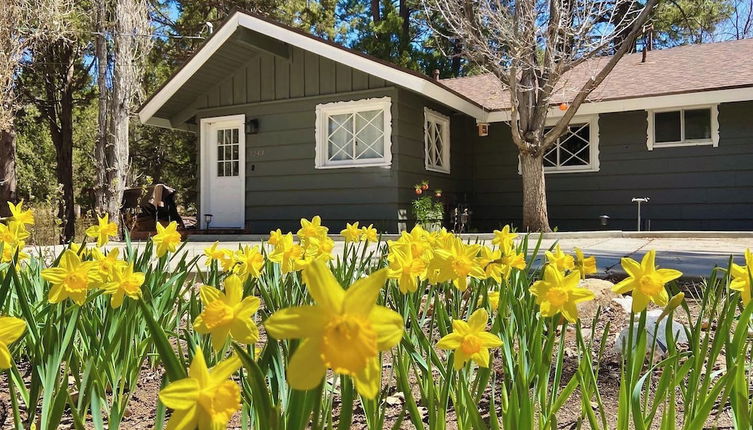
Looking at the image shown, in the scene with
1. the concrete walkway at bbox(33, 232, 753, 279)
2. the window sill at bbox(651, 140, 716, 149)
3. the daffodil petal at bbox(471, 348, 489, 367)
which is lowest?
the concrete walkway at bbox(33, 232, 753, 279)

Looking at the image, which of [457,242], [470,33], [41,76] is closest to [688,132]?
[470,33]

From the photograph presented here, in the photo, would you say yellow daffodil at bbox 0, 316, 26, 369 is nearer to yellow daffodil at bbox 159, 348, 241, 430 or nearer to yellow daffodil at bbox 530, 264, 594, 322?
yellow daffodil at bbox 159, 348, 241, 430

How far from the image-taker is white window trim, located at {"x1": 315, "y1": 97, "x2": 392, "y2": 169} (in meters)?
9.05

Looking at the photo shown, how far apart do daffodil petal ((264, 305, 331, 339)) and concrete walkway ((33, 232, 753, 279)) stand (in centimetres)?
179

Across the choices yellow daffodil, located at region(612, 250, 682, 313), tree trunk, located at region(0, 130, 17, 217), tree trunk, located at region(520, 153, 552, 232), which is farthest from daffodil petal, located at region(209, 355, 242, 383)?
tree trunk, located at region(0, 130, 17, 217)

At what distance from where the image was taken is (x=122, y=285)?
3.72 feet

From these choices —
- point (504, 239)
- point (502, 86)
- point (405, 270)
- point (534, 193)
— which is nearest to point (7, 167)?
point (502, 86)

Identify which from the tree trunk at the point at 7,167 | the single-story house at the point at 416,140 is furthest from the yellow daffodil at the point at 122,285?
the tree trunk at the point at 7,167

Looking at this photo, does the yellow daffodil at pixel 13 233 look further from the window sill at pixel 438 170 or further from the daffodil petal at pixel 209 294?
the window sill at pixel 438 170

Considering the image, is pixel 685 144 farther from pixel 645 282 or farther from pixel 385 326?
pixel 385 326

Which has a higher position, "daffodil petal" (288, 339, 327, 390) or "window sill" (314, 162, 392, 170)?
"window sill" (314, 162, 392, 170)

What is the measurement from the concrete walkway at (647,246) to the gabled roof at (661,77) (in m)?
2.62

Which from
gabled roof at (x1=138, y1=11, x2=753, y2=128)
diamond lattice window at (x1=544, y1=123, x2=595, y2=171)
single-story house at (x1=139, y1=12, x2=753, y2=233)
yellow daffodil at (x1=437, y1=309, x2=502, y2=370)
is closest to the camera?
yellow daffodil at (x1=437, y1=309, x2=502, y2=370)

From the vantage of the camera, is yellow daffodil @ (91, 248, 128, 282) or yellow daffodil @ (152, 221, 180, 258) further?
yellow daffodil @ (152, 221, 180, 258)
